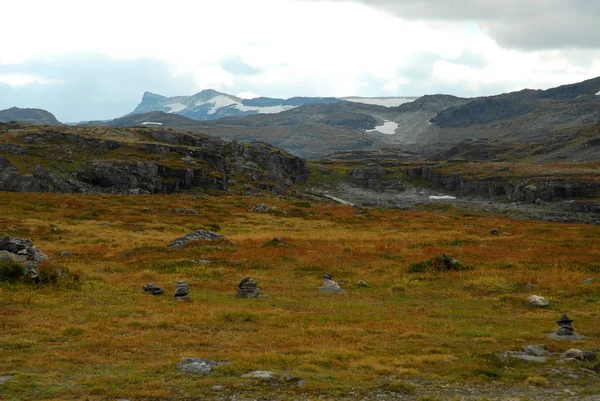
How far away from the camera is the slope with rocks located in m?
103

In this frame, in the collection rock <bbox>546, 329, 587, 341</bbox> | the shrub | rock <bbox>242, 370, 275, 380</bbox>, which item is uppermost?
rock <bbox>242, 370, 275, 380</bbox>

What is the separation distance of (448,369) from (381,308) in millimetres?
10547

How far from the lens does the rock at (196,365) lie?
51.8 ft

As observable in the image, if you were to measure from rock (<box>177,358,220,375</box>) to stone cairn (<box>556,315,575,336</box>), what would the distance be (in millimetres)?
14571

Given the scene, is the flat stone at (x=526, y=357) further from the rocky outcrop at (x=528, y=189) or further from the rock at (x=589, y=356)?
the rocky outcrop at (x=528, y=189)

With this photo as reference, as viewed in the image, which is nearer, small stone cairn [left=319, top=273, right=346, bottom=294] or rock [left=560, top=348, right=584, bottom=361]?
rock [left=560, top=348, right=584, bottom=361]

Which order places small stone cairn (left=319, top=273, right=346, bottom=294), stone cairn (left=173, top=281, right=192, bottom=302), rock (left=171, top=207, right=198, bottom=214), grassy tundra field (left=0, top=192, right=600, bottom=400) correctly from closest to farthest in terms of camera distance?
1. grassy tundra field (left=0, top=192, right=600, bottom=400)
2. stone cairn (left=173, top=281, right=192, bottom=302)
3. small stone cairn (left=319, top=273, right=346, bottom=294)
4. rock (left=171, top=207, right=198, bottom=214)

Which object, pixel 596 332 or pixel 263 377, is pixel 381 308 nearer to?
pixel 596 332

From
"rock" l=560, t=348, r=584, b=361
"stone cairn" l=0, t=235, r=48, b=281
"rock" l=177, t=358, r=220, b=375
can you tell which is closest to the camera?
"rock" l=177, t=358, r=220, b=375

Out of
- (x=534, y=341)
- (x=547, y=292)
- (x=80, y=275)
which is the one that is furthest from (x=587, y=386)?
(x=80, y=275)

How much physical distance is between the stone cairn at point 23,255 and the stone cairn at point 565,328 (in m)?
27.0

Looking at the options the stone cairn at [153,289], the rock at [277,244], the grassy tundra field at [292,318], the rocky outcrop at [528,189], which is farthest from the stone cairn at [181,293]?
the rocky outcrop at [528,189]

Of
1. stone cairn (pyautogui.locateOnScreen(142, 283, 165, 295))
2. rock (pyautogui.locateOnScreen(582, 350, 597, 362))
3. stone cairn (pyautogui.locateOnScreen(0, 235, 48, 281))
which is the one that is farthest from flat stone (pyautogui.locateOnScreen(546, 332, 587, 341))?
stone cairn (pyautogui.locateOnScreen(0, 235, 48, 281))

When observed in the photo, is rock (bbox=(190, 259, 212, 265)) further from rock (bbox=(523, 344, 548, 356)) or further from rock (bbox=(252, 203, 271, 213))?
rock (bbox=(252, 203, 271, 213))
